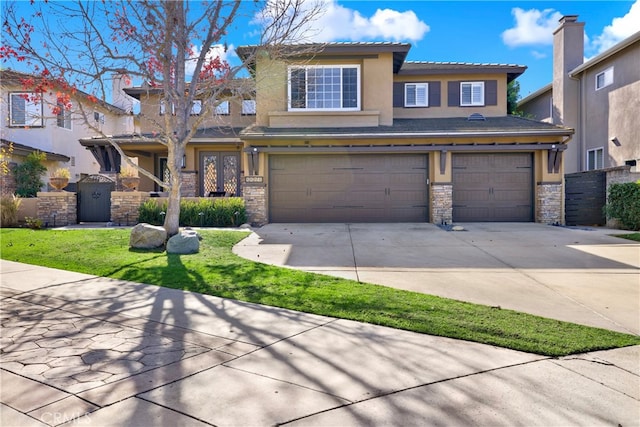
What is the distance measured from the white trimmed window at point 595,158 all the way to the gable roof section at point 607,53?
380 centimetres

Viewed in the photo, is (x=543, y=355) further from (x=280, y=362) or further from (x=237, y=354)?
(x=237, y=354)

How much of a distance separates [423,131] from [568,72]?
11.3 m

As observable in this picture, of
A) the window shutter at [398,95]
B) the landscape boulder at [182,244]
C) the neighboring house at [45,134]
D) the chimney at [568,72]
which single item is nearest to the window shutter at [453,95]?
the window shutter at [398,95]

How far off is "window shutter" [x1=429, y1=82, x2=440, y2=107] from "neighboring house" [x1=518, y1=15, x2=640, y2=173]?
7041 mm

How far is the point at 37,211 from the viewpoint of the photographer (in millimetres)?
15008

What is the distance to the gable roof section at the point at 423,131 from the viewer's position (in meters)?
14.9

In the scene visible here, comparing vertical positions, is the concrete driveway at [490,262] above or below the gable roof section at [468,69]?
below

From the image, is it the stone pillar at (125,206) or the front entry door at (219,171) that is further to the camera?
the front entry door at (219,171)

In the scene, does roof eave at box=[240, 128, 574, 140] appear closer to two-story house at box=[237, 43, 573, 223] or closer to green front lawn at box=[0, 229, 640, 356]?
two-story house at box=[237, 43, 573, 223]

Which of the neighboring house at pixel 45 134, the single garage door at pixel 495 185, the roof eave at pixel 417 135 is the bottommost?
the single garage door at pixel 495 185

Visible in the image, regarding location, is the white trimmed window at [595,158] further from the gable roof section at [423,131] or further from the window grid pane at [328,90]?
the window grid pane at [328,90]

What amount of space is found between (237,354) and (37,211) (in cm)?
1416

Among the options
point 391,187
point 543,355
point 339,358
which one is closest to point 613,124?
point 391,187

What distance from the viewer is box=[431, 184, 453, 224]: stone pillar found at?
15227 mm
